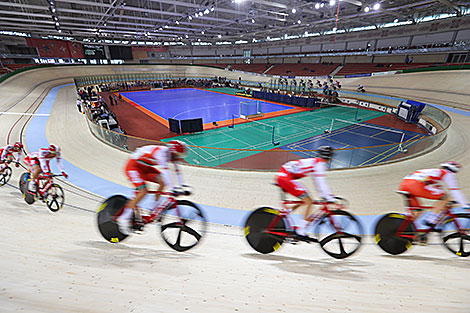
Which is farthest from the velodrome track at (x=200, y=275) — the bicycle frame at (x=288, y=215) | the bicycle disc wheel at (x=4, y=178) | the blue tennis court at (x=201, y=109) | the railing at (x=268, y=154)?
the blue tennis court at (x=201, y=109)

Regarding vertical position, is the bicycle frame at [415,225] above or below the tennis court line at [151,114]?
above

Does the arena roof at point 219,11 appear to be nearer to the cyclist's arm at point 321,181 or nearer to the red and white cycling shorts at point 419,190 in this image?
the red and white cycling shorts at point 419,190

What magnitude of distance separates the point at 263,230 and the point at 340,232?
1050mm

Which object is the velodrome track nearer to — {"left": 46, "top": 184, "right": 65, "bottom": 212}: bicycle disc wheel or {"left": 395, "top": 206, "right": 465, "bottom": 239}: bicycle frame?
{"left": 46, "top": 184, "right": 65, "bottom": 212}: bicycle disc wheel

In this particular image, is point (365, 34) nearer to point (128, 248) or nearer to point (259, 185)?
point (259, 185)

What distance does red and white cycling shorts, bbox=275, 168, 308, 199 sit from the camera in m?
2.82

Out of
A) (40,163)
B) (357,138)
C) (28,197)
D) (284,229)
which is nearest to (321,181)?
(284,229)

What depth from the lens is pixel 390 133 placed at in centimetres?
1515

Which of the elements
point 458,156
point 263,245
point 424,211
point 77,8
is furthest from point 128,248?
point 77,8

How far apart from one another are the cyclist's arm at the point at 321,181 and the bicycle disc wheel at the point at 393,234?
1.25 meters

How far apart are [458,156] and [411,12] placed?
24.8 metres

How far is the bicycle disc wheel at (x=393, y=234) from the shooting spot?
10.3 ft

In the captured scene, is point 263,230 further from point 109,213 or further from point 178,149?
point 109,213

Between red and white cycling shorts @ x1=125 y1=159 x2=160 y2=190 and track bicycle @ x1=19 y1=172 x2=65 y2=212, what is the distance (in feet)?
12.4
